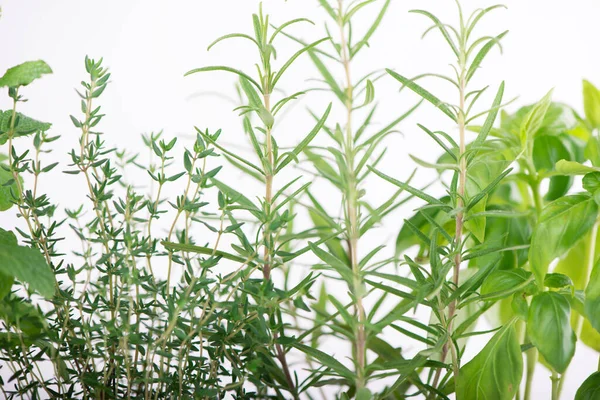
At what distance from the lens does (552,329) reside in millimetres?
567

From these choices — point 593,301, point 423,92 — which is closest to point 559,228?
point 593,301

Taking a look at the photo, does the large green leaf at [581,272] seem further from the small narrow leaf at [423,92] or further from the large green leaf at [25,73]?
the large green leaf at [25,73]

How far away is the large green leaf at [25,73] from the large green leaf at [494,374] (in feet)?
1.50

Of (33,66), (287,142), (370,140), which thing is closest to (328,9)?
(370,140)

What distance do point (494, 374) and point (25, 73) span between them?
0.49 m

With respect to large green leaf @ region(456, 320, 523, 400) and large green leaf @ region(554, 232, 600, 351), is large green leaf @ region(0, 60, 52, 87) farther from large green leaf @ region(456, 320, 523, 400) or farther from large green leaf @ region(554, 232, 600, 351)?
large green leaf @ region(554, 232, 600, 351)

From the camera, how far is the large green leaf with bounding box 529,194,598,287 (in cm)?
59

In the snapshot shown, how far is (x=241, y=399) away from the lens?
605 mm

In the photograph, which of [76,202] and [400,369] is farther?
[76,202]

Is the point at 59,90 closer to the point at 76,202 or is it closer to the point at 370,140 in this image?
the point at 76,202

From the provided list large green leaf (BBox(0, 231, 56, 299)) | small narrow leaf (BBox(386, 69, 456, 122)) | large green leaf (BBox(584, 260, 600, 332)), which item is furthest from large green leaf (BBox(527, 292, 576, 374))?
large green leaf (BBox(0, 231, 56, 299))

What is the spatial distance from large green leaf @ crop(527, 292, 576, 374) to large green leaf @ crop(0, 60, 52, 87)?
459mm

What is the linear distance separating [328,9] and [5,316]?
37 cm

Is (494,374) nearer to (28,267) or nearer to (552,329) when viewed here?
(552,329)
